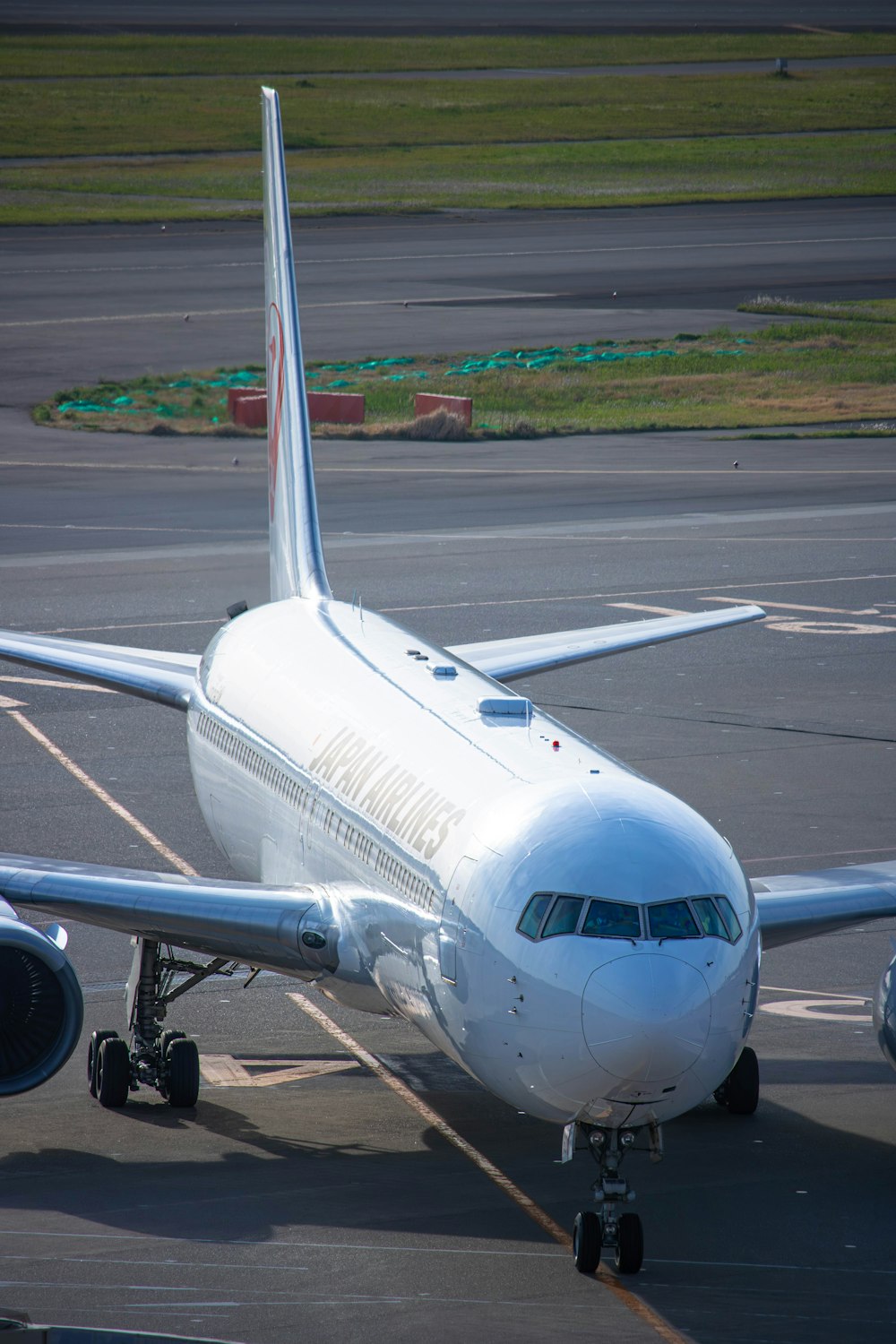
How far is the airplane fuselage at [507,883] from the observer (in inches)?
557

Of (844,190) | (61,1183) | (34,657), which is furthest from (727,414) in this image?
(844,190)

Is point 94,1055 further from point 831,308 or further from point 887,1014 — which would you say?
point 831,308

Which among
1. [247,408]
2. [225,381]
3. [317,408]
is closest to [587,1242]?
[247,408]

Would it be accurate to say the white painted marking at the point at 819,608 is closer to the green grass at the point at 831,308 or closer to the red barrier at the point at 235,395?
the red barrier at the point at 235,395

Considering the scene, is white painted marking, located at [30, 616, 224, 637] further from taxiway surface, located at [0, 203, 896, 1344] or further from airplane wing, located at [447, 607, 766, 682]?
airplane wing, located at [447, 607, 766, 682]

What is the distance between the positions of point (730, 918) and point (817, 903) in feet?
12.0

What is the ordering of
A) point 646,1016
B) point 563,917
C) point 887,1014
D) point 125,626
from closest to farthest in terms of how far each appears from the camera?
point 646,1016 < point 563,917 < point 887,1014 < point 125,626

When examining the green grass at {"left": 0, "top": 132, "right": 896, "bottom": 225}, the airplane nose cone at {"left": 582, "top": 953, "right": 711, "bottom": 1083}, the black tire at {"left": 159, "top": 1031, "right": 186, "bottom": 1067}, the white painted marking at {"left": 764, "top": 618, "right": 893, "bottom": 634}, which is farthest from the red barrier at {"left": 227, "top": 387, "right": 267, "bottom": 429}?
the airplane nose cone at {"left": 582, "top": 953, "right": 711, "bottom": 1083}

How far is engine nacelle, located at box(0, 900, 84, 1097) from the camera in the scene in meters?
17.3

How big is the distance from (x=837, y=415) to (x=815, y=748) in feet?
128

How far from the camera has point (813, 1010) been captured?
73.0 feet

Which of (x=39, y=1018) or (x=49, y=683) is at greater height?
(x=39, y=1018)

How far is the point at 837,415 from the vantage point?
70000mm

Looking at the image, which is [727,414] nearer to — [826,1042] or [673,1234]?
[826,1042]
